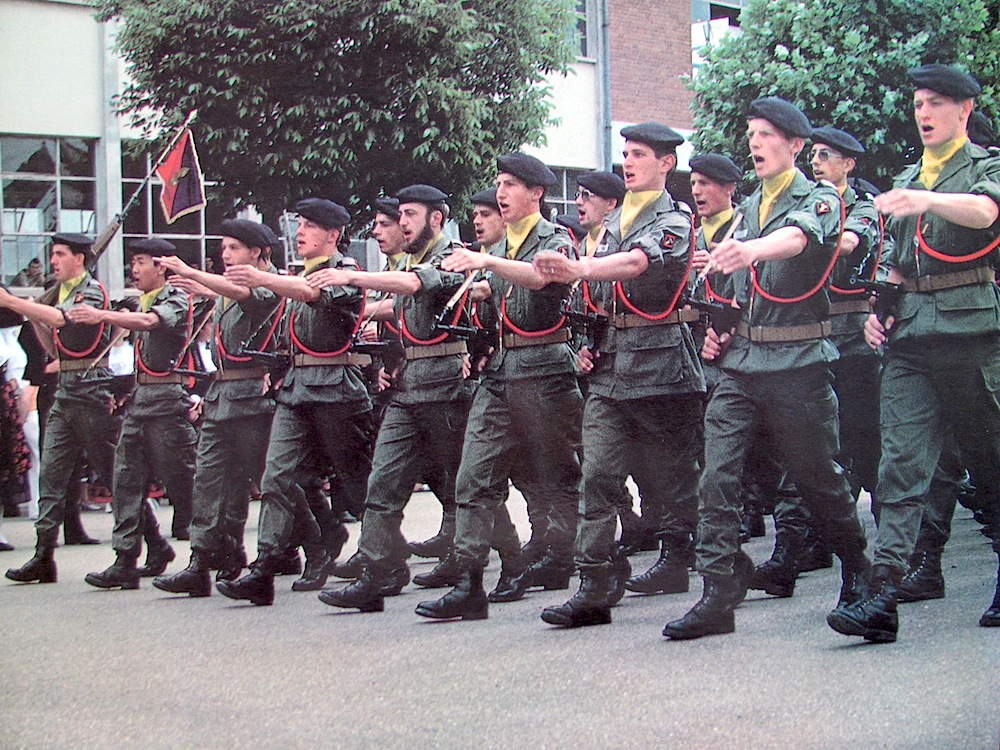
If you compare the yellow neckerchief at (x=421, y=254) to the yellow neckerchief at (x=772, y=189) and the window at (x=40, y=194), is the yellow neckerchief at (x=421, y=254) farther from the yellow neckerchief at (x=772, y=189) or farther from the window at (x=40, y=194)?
the yellow neckerchief at (x=772, y=189)

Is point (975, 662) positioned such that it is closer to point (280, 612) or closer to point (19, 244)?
point (280, 612)

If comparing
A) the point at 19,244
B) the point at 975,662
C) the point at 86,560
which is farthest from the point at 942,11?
the point at 86,560

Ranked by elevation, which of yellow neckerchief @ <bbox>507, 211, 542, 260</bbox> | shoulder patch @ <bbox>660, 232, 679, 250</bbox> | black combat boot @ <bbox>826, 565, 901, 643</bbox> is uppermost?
yellow neckerchief @ <bbox>507, 211, 542, 260</bbox>

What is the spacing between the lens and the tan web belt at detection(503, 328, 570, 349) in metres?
6.29

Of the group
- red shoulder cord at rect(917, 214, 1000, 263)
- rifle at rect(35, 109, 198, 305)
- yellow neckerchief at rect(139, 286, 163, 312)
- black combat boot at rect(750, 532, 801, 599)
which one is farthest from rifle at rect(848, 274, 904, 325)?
yellow neckerchief at rect(139, 286, 163, 312)

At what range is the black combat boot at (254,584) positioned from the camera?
6699 millimetres

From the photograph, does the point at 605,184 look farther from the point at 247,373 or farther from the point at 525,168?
the point at 247,373

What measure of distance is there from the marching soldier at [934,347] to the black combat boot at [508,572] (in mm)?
1786

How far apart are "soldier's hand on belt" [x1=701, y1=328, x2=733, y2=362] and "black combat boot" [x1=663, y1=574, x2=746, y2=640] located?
30.5 inches

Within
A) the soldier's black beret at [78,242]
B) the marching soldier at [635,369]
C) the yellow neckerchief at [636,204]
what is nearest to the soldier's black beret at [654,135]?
the marching soldier at [635,369]

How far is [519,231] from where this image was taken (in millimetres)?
6348

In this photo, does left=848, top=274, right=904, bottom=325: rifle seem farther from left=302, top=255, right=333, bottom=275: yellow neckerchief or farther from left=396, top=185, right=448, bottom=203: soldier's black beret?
left=302, top=255, right=333, bottom=275: yellow neckerchief

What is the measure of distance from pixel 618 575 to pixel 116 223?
299cm

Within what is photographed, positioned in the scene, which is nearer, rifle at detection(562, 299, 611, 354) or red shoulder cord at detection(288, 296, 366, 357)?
rifle at detection(562, 299, 611, 354)
